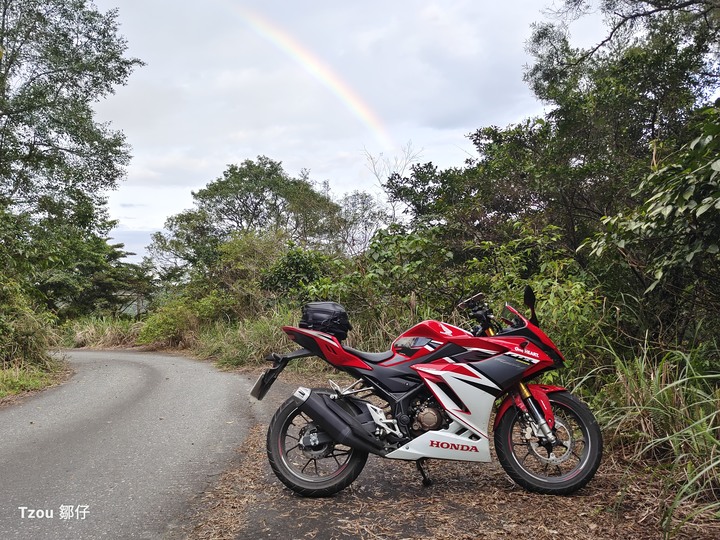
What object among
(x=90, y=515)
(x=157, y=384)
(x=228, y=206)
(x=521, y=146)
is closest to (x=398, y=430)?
(x=90, y=515)

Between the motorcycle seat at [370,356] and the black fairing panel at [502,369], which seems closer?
the black fairing panel at [502,369]

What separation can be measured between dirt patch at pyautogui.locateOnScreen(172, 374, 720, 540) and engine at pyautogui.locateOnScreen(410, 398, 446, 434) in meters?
0.44

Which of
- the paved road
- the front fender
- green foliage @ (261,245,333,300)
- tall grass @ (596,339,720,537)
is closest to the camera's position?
tall grass @ (596,339,720,537)

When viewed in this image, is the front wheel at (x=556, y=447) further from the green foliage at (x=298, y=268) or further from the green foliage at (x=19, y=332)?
the green foliage at (x=19, y=332)

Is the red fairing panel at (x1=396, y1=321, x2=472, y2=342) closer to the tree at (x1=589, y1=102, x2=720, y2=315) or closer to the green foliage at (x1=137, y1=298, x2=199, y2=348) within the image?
the tree at (x1=589, y1=102, x2=720, y2=315)

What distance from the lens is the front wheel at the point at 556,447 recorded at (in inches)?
114

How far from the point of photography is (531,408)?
302 centimetres

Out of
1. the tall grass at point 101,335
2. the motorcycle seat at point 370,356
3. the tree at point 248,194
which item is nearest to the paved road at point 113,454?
the motorcycle seat at point 370,356

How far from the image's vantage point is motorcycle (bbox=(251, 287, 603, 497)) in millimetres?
2938

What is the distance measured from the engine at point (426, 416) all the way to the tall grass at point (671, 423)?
3.70 ft

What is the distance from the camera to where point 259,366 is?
900 centimetres

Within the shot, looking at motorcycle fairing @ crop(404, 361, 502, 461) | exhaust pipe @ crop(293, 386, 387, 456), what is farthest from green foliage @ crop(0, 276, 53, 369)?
motorcycle fairing @ crop(404, 361, 502, 461)

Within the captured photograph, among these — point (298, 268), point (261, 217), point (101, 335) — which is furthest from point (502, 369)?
point (261, 217)

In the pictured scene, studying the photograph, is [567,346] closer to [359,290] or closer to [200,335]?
[359,290]
